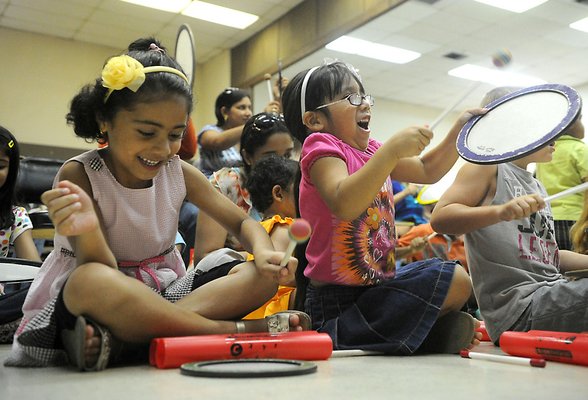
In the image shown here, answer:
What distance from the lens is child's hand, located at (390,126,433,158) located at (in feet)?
4.36

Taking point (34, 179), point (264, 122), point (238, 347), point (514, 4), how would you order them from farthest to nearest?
point (514, 4), point (34, 179), point (264, 122), point (238, 347)

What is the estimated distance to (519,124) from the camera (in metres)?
1.51

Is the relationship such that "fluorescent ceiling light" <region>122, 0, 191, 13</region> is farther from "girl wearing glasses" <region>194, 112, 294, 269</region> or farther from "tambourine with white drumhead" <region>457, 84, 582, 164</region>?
"tambourine with white drumhead" <region>457, 84, 582, 164</region>

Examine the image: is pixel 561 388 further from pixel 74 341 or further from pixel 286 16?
pixel 286 16

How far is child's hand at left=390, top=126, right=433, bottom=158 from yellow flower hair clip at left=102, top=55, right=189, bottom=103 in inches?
21.2

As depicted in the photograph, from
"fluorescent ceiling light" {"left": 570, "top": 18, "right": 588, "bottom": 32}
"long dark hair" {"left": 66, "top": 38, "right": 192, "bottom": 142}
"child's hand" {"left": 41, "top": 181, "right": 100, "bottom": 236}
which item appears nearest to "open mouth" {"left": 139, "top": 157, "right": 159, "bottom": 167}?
"long dark hair" {"left": 66, "top": 38, "right": 192, "bottom": 142}

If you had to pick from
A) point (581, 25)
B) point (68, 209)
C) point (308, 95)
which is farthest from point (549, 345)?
point (581, 25)

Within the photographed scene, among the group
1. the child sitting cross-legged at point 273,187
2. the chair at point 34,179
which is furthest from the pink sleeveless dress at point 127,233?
the chair at point 34,179

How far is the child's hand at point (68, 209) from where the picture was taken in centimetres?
109

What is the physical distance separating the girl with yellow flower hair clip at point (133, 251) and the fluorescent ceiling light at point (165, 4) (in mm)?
4493

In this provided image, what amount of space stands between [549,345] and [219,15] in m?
5.26

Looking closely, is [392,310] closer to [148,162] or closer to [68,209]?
[148,162]

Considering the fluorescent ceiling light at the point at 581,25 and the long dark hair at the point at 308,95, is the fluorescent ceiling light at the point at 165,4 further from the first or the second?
the long dark hair at the point at 308,95

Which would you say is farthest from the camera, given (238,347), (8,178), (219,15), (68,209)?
(219,15)
